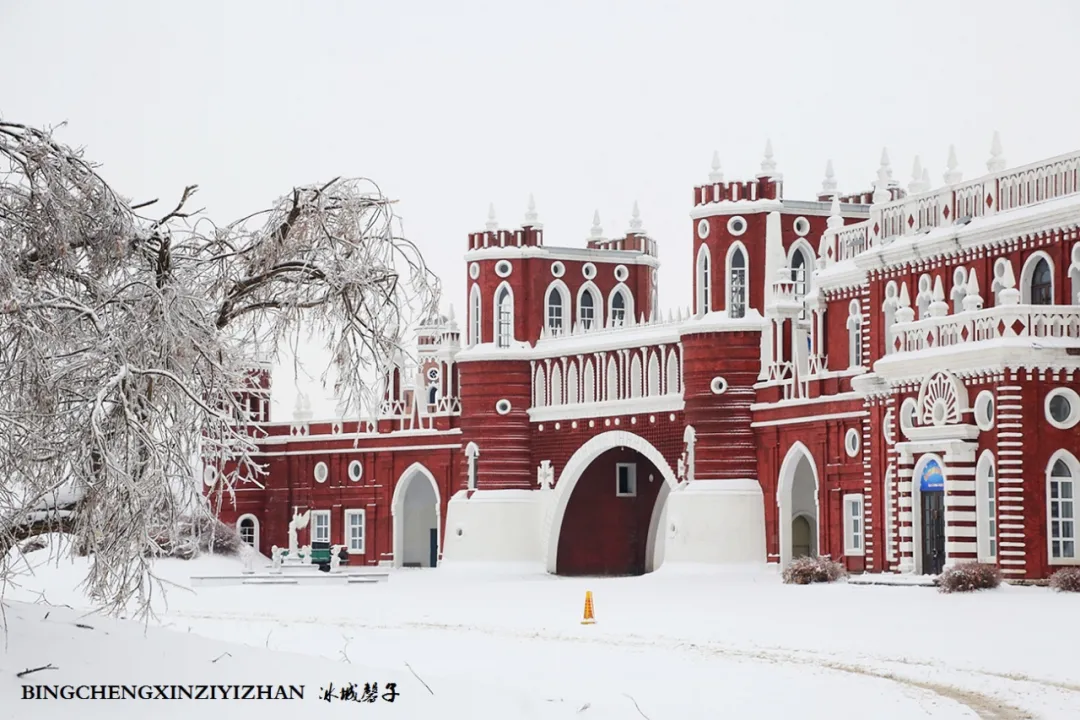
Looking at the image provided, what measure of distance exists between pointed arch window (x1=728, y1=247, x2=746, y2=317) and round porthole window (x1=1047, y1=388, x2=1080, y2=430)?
1551 cm

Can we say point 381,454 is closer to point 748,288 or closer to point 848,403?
point 748,288

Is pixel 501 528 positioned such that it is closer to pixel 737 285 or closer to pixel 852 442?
pixel 737 285

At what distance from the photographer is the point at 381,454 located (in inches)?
2653

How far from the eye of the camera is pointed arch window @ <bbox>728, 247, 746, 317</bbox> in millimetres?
51500

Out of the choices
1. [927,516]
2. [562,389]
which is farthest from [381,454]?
[927,516]

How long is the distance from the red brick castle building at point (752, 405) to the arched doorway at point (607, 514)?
0.07m

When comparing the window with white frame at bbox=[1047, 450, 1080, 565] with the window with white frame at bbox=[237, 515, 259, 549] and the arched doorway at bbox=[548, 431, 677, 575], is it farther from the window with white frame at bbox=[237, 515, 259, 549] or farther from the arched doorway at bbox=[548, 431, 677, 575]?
the window with white frame at bbox=[237, 515, 259, 549]

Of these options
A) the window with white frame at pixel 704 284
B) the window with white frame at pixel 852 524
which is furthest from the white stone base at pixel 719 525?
the window with white frame at pixel 704 284

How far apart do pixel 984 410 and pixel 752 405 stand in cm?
1460

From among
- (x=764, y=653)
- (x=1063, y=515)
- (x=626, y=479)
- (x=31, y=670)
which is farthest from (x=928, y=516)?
(x=31, y=670)

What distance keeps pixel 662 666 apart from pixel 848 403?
76.1 feet

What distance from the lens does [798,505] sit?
5306 centimetres

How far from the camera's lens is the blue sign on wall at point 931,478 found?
39188 mm

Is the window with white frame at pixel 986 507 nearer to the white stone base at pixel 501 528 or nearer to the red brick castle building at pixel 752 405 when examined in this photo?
the red brick castle building at pixel 752 405
